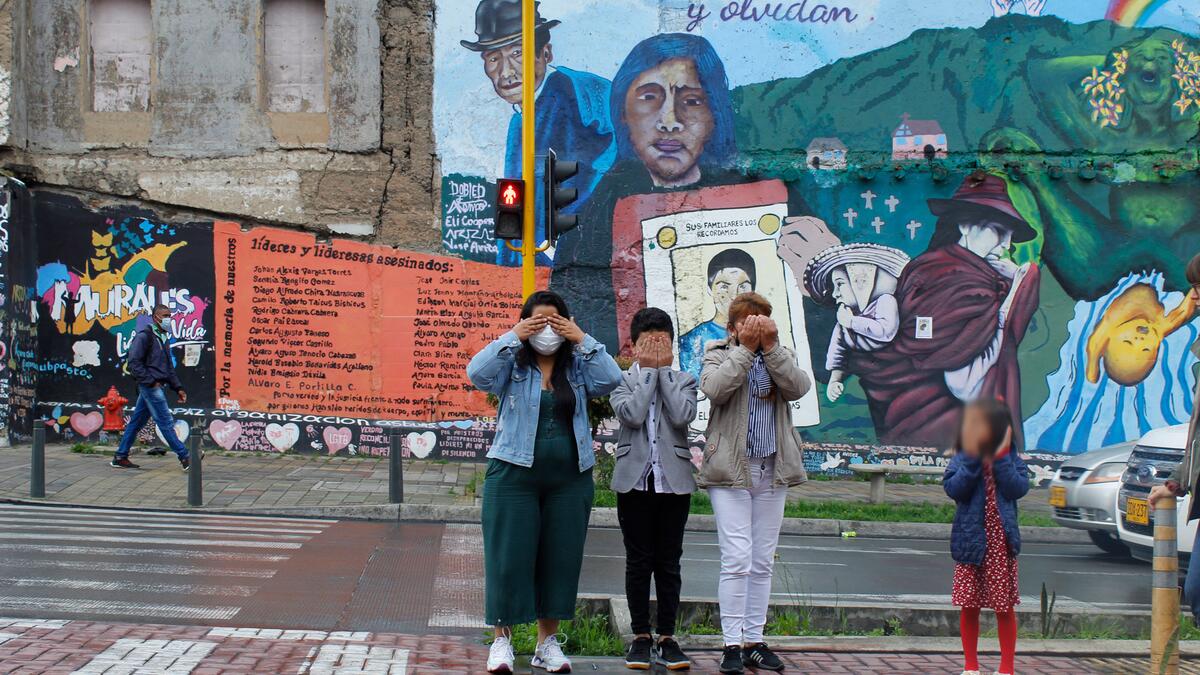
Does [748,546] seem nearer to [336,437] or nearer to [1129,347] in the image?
[336,437]

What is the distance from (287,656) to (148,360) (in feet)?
31.7

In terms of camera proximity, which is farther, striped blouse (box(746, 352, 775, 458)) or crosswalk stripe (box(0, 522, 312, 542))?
crosswalk stripe (box(0, 522, 312, 542))

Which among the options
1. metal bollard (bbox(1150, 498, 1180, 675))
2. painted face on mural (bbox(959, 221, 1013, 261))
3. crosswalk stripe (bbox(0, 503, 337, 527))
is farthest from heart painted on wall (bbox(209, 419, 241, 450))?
metal bollard (bbox(1150, 498, 1180, 675))

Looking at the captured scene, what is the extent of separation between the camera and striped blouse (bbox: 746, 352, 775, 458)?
6.04 m

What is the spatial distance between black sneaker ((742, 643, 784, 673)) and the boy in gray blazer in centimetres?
31

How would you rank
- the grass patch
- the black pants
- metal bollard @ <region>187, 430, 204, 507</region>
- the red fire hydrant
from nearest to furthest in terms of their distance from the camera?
1. the black pants
2. the grass patch
3. metal bollard @ <region>187, 430, 204, 507</region>
4. the red fire hydrant

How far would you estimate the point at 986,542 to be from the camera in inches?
219

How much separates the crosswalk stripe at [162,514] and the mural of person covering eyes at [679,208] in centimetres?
732

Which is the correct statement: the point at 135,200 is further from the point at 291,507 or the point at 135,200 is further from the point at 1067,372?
the point at 1067,372

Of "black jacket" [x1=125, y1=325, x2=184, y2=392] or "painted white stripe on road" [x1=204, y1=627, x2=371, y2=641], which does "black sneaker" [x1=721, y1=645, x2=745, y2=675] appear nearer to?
"painted white stripe on road" [x1=204, y1=627, x2=371, y2=641]

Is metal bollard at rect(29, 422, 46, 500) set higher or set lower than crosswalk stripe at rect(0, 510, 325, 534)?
higher

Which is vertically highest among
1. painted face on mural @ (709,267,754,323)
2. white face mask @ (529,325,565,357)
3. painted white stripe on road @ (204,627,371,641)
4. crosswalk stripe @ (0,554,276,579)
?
painted face on mural @ (709,267,754,323)

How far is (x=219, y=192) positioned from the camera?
18.2m

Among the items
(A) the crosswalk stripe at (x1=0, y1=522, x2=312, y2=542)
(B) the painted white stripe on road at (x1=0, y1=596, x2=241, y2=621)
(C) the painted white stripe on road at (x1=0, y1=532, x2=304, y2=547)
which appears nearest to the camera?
(B) the painted white stripe on road at (x1=0, y1=596, x2=241, y2=621)
